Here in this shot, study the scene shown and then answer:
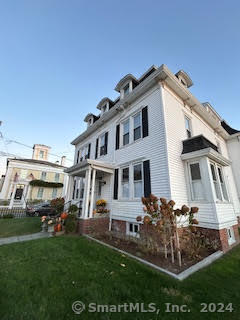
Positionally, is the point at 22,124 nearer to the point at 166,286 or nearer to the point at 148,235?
the point at 148,235

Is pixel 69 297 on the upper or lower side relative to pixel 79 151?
lower

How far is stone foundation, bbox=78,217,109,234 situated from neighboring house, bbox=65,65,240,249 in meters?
0.29

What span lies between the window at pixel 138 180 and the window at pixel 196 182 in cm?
233

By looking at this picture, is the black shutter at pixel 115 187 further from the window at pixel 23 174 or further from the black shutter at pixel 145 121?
the window at pixel 23 174

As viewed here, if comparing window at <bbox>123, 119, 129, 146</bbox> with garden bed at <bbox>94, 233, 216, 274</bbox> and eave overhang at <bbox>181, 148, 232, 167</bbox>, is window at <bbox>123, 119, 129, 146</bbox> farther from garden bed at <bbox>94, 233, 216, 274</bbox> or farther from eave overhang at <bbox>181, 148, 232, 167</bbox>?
garden bed at <bbox>94, 233, 216, 274</bbox>

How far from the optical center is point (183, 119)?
7.61 meters

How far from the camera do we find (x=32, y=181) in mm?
21719

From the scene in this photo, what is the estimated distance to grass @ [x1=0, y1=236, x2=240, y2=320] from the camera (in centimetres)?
211

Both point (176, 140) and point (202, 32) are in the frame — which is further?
point (202, 32)

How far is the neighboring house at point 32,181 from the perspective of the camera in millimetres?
20672

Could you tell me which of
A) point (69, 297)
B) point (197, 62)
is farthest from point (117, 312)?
point (197, 62)

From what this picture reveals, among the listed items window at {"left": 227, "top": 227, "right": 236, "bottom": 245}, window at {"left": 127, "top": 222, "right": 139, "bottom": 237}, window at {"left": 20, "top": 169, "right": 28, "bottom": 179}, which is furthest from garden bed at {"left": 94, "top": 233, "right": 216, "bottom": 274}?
window at {"left": 20, "top": 169, "right": 28, "bottom": 179}

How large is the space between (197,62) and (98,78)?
674 cm

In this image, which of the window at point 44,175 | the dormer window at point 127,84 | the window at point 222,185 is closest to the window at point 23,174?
the window at point 44,175
